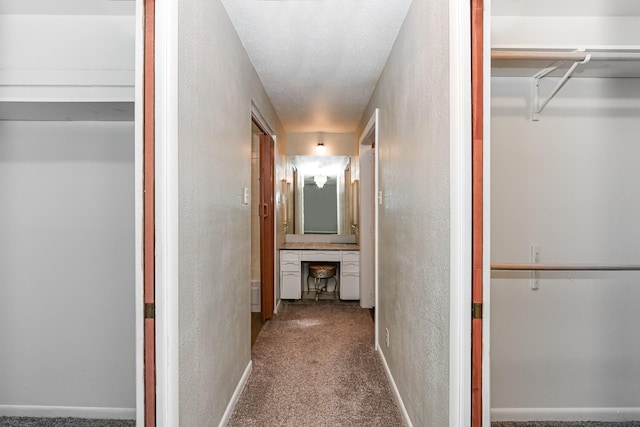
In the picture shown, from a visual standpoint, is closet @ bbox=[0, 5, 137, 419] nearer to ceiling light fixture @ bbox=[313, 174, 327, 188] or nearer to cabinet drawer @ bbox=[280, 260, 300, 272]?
→ cabinet drawer @ bbox=[280, 260, 300, 272]

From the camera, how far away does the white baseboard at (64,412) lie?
6.64 feet

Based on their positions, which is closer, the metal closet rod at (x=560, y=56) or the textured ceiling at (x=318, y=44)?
the metal closet rod at (x=560, y=56)

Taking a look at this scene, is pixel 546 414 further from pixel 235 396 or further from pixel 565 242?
pixel 235 396

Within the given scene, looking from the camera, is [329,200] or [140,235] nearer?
[140,235]

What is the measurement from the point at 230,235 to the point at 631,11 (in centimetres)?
253

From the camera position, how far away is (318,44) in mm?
2297

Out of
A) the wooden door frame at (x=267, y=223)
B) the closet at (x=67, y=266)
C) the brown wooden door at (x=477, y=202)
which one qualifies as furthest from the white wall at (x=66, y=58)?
the wooden door frame at (x=267, y=223)

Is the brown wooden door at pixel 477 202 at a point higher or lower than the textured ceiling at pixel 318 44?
lower

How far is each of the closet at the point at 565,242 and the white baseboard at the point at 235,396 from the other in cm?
158

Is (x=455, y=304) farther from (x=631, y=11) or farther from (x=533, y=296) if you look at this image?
(x=631, y=11)

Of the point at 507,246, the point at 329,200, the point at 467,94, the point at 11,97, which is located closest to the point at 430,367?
the point at 507,246

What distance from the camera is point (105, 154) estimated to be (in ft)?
6.57

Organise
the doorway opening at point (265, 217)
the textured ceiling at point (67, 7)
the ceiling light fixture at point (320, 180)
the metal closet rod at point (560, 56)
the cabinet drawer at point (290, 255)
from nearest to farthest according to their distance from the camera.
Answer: the metal closet rod at point (560, 56) → the textured ceiling at point (67, 7) → the doorway opening at point (265, 217) → the cabinet drawer at point (290, 255) → the ceiling light fixture at point (320, 180)

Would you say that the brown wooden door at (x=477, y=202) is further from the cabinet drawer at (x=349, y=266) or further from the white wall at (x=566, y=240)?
the cabinet drawer at (x=349, y=266)
